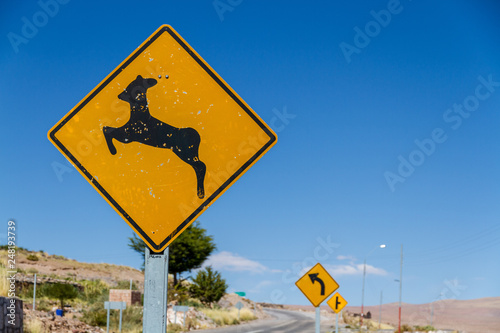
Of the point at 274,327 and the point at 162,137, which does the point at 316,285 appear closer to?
the point at 162,137

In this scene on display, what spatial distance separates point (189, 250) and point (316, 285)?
106 ft

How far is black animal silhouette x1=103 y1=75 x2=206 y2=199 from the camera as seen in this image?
2.35m

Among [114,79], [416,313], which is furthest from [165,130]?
[416,313]

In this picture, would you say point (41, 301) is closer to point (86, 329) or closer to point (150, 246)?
point (86, 329)

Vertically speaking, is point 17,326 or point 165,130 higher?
point 165,130

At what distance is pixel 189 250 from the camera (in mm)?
44062

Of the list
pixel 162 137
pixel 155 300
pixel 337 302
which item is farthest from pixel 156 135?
pixel 337 302

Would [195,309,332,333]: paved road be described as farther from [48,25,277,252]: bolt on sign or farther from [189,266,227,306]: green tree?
[48,25,277,252]: bolt on sign

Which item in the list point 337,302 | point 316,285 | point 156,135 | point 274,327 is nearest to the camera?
point 156,135

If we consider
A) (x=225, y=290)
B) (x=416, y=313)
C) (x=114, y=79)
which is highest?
(x=114, y=79)

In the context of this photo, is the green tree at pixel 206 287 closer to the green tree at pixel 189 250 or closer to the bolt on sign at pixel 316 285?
the green tree at pixel 189 250

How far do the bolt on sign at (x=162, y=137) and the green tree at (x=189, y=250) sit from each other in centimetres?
4090

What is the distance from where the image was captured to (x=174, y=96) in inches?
95.1

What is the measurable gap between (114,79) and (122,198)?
588mm
